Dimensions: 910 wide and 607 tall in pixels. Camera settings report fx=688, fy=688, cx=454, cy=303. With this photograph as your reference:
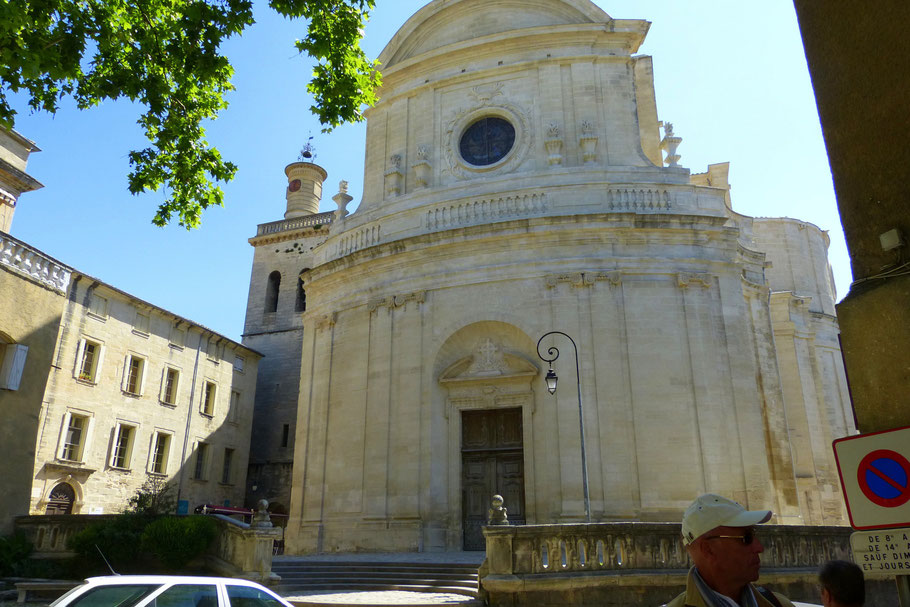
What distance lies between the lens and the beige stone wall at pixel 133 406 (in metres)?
22.8

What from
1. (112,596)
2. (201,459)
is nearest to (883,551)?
(112,596)

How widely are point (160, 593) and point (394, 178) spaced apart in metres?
17.8

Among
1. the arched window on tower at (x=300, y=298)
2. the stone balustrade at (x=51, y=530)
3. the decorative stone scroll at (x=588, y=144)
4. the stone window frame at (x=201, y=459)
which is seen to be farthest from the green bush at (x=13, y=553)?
the arched window on tower at (x=300, y=298)

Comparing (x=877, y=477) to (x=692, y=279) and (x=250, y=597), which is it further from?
(x=692, y=279)

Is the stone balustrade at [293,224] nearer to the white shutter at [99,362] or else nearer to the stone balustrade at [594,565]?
the white shutter at [99,362]

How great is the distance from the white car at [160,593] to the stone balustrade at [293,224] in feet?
102

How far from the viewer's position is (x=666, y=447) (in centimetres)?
1662

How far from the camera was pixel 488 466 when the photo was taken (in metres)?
18.2

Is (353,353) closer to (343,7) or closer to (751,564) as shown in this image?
(343,7)

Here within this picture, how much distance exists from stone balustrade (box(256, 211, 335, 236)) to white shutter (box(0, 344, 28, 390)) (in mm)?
21830

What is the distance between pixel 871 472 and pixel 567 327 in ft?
50.0

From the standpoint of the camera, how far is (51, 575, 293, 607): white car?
516 centimetres

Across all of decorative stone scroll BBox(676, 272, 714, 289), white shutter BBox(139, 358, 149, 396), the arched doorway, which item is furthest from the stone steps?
white shutter BBox(139, 358, 149, 396)

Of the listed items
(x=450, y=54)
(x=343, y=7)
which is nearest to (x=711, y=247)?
(x=450, y=54)
